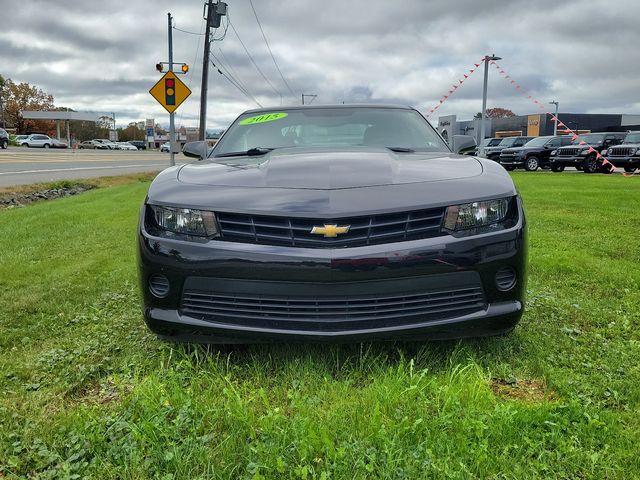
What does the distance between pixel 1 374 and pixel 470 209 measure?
2.44m

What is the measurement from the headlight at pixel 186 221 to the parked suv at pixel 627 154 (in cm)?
2143

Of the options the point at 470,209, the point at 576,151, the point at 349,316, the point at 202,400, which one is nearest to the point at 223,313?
the point at 202,400

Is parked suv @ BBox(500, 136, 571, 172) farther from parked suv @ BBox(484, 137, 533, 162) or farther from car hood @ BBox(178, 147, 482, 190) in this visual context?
car hood @ BBox(178, 147, 482, 190)

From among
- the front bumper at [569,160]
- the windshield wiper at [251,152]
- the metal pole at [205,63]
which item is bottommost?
the front bumper at [569,160]

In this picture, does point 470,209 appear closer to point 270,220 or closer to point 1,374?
point 270,220

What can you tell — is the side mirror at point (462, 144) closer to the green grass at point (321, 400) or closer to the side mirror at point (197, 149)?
the green grass at point (321, 400)

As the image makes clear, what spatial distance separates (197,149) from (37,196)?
9901 mm

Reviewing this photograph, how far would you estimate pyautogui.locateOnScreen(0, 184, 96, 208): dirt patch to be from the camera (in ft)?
37.0

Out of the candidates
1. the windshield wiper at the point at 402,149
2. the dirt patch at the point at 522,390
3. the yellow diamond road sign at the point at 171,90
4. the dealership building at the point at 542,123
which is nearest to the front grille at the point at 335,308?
the dirt patch at the point at 522,390

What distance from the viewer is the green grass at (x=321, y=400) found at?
188cm

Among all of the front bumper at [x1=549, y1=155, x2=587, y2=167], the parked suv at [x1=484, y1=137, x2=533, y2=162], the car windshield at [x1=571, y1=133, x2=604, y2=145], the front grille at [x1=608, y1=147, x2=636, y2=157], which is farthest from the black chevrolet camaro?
the parked suv at [x1=484, y1=137, x2=533, y2=162]

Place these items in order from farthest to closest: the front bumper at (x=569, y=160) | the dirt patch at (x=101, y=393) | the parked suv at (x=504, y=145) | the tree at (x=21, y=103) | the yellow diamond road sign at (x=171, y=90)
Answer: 1. the tree at (x=21, y=103)
2. the parked suv at (x=504, y=145)
3. the front bumper at (x=569, y=160)
4. the yellow diamond road sign at (x=171, y=90)
5. the dirt patch at (x=101, y=393)

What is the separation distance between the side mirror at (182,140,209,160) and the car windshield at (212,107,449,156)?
205mm

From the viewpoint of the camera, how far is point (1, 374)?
2668mm
